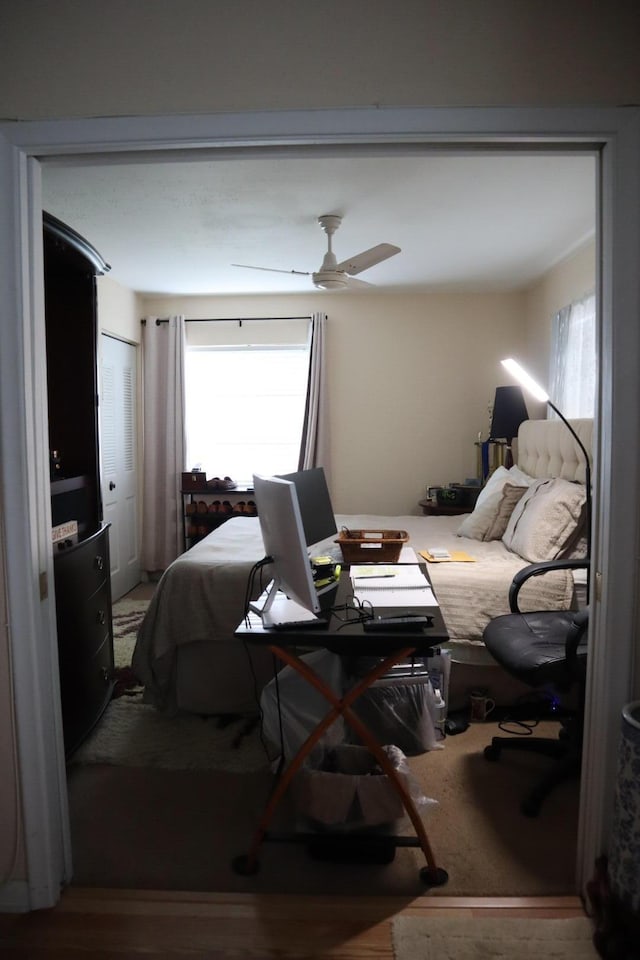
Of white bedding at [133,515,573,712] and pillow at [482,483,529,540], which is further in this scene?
pillow at [482,483,529,540]

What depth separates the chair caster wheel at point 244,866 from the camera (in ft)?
6.03

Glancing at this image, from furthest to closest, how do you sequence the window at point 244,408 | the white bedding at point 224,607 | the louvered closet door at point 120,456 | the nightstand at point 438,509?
the window at point 244,408 → the nightstand at point 438,509 → the louvered closet door at point 120,456 → the white bedding at point 224,607

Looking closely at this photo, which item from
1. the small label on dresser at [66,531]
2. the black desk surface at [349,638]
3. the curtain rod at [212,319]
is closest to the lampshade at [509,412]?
the curtain rod at [212,319]

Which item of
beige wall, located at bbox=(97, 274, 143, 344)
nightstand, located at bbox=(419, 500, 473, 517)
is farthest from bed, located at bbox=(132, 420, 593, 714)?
beige wall, located at bbox=(97, 274, 143, 344)

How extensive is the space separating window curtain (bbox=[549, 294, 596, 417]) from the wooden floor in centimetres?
300

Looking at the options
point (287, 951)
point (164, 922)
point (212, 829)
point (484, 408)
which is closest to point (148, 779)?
point (212, 829)

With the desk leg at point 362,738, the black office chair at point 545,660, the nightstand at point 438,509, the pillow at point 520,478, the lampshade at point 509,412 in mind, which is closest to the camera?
the desk leg at point 362,738

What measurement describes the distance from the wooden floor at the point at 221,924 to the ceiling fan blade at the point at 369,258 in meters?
2.82

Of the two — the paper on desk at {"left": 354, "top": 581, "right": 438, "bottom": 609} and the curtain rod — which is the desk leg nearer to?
the paper on desk at {"left": 354, "top": 581, "right": 438, "bottom": 609}

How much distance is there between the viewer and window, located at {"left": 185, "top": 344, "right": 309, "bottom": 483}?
5.57m

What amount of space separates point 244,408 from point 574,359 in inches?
113

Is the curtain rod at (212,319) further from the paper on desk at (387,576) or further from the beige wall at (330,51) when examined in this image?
the beige wall at (330,51)

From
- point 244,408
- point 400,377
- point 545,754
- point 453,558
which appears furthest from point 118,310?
point 545,754

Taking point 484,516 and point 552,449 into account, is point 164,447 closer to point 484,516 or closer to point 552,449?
point 484,516
